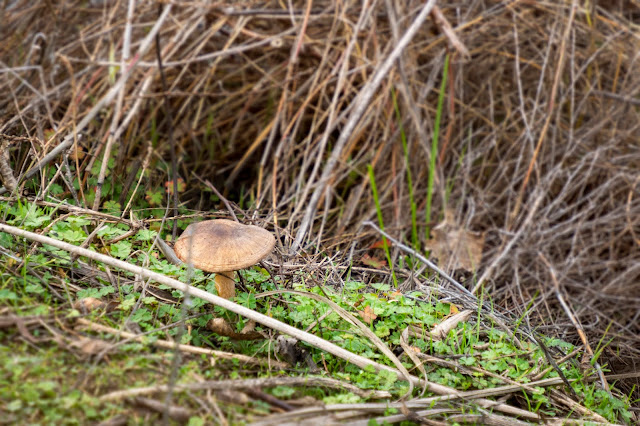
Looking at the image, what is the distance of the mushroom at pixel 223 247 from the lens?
7.27ft

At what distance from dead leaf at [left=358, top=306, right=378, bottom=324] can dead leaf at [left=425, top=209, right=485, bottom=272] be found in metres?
1.42

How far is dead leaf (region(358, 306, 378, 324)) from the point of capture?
250cm

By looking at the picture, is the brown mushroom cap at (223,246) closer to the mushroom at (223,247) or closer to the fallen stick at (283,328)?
the mushroom at (223,247)

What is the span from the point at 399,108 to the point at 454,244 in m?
1.15

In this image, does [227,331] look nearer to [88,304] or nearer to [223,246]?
[223,246]

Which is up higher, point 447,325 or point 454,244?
point 447,325

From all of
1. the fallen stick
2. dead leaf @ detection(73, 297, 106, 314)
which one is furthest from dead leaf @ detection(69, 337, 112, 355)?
the fallen stick

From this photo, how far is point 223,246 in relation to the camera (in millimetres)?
2250

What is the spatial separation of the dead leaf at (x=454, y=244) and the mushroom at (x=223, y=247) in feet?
6.06

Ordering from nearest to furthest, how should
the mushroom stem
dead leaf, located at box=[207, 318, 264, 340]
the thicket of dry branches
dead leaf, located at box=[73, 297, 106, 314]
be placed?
dead leaf, located at box=[73, 297, 106, 314] → dead leaf, located at box=[207, 318, 264, 340] → the mushroom stem → the thicket of dry branches

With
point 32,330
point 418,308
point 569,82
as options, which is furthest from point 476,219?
point 32,330

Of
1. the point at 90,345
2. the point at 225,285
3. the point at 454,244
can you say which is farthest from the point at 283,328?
the point at 454,244

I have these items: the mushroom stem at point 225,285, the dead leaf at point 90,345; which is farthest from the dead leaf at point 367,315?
the dead leaf at point 90,345

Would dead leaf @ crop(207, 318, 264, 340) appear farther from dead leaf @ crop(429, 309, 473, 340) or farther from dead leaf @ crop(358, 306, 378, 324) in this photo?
dead leaf @ crop(429, 309, 473, 340)
